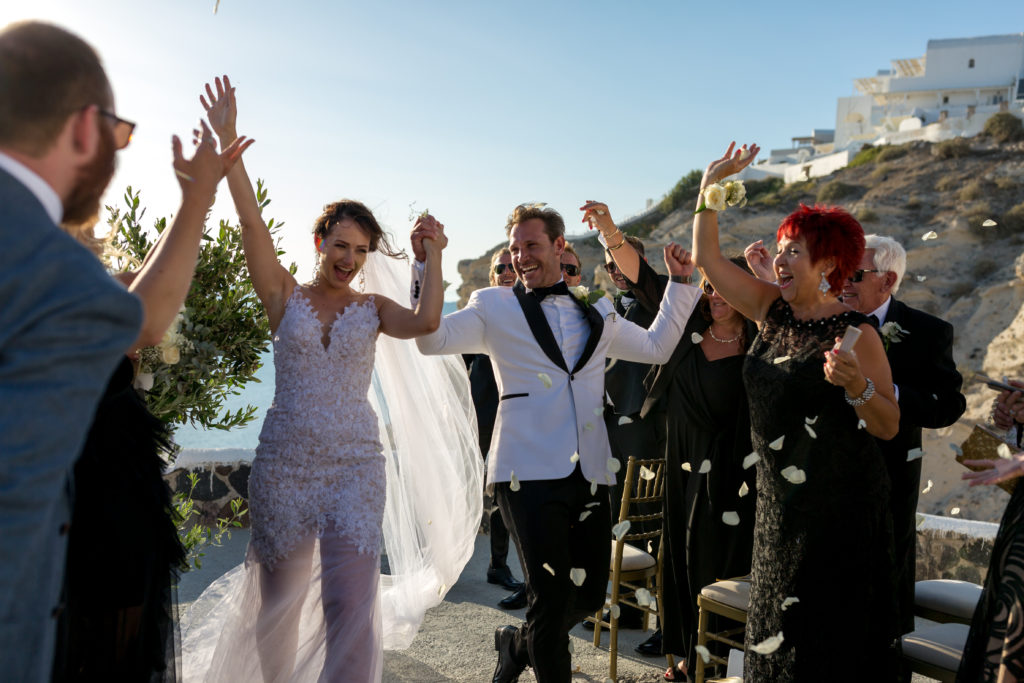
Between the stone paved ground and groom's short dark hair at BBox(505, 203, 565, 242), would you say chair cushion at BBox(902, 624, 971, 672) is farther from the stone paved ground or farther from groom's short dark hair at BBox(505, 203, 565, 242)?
groom's short dark hair at BBox(505, 203, 565, 242)

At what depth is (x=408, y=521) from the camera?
495 centimetres

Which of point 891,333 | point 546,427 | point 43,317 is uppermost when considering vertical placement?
point 891,333

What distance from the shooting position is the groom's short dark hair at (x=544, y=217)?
4449 millimetres

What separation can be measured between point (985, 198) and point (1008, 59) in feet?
150

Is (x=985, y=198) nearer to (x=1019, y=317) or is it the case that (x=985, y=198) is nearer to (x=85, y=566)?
(x=1019, y=317)

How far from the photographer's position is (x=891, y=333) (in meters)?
4.21

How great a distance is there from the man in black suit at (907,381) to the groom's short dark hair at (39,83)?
11.2 feet

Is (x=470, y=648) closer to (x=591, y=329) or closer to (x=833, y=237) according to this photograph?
(x=591, y=329)

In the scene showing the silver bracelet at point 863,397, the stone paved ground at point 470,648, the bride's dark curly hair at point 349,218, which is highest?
the bride's dark curly hair at point 349,218

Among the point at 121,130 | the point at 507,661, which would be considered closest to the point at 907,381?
the point at 507,661

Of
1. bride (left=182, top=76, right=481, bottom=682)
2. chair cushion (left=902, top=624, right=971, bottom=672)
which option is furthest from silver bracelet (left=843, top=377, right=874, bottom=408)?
bride (left=182, top=76, right=481, bottom=682)

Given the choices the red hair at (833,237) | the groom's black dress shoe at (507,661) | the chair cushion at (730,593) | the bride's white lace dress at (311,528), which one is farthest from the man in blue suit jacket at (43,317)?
the chair cushion at (730,593)

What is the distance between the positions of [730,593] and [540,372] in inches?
59.3

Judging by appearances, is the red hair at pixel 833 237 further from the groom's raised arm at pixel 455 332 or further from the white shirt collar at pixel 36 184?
the white shirt collar at pixel 36 184
